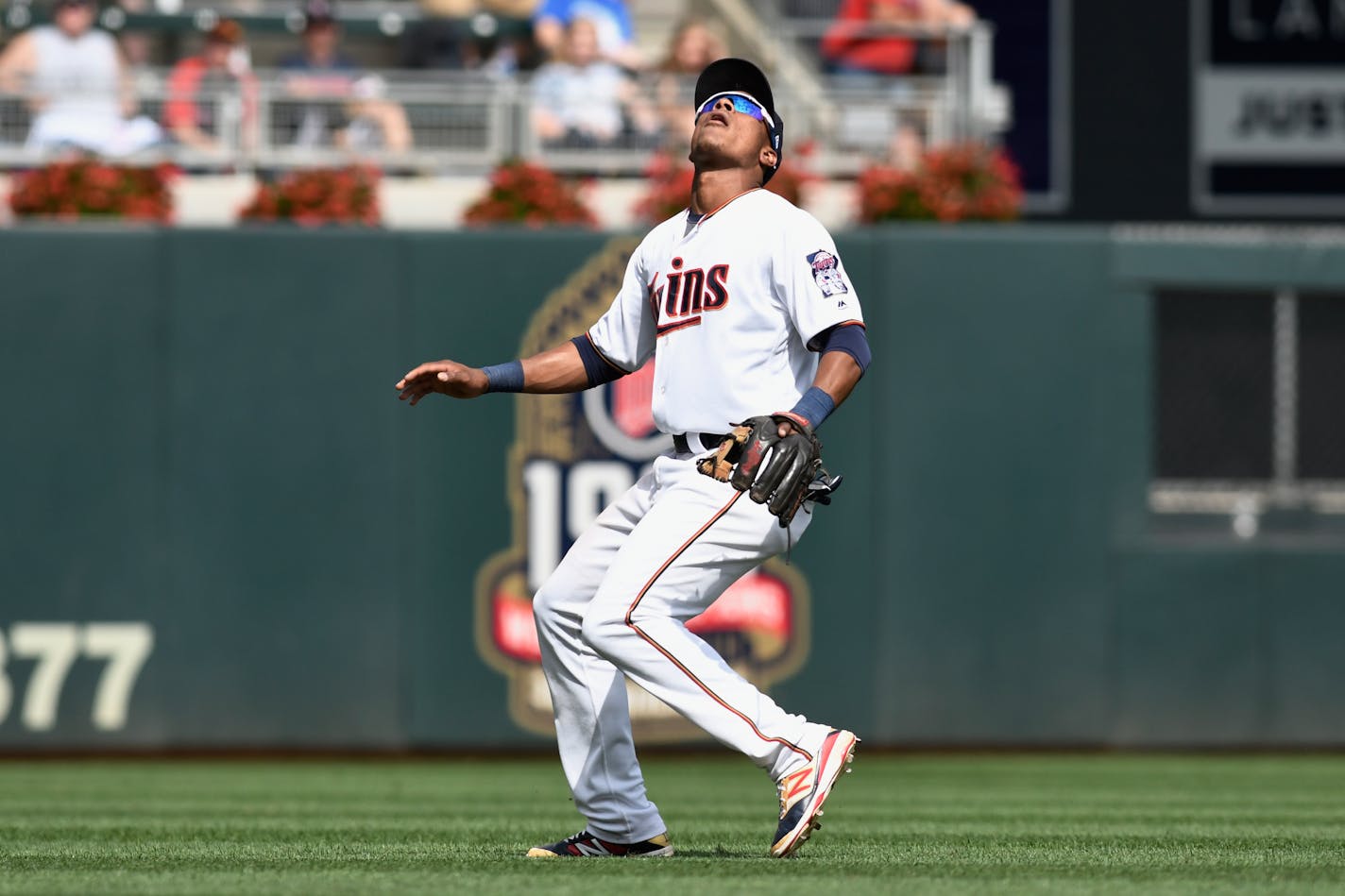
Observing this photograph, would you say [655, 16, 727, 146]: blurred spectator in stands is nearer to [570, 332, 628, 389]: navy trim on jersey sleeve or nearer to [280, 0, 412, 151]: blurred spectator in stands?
[280, 0, 412, 151]: blurred spectator in stands

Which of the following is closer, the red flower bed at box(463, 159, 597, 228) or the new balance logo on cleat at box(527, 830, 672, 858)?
the new balance logo on cleat at box(527, 830, 672, 858)

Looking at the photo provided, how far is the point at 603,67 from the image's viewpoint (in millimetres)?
11281

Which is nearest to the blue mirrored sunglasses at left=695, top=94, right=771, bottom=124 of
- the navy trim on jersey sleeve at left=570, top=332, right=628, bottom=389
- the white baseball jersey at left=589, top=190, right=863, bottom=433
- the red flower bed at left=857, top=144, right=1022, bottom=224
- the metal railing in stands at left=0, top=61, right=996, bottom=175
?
the white baseball jersey at left=589, top=190, right=863, bottom=433

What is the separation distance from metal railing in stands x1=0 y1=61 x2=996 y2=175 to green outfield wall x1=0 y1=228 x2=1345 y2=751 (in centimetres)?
146

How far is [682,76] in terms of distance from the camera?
11.0 m

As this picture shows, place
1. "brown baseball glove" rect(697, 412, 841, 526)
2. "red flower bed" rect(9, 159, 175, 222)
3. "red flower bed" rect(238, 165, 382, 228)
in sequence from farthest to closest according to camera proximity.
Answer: "red flower bed" rect(238, 165, 382, 228) → "red flower bed" rect(9, 159, 175, 222) → "brown baseball glove" rect(697, 412, 841, 526)

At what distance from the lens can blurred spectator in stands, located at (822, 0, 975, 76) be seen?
1155 centimetres

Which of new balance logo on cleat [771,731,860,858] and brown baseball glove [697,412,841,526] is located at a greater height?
brown baseball glove [697,412,841,526]

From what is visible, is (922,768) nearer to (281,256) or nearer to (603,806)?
(281,256)

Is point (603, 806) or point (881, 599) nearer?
point (603, 806)

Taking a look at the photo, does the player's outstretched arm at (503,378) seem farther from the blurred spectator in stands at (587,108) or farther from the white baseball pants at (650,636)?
the blurred spectator in stands at (587,108)

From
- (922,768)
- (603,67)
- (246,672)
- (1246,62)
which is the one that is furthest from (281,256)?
(1246,62)

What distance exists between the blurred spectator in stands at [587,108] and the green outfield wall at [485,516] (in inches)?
61.6

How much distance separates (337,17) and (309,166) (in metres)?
1.88
